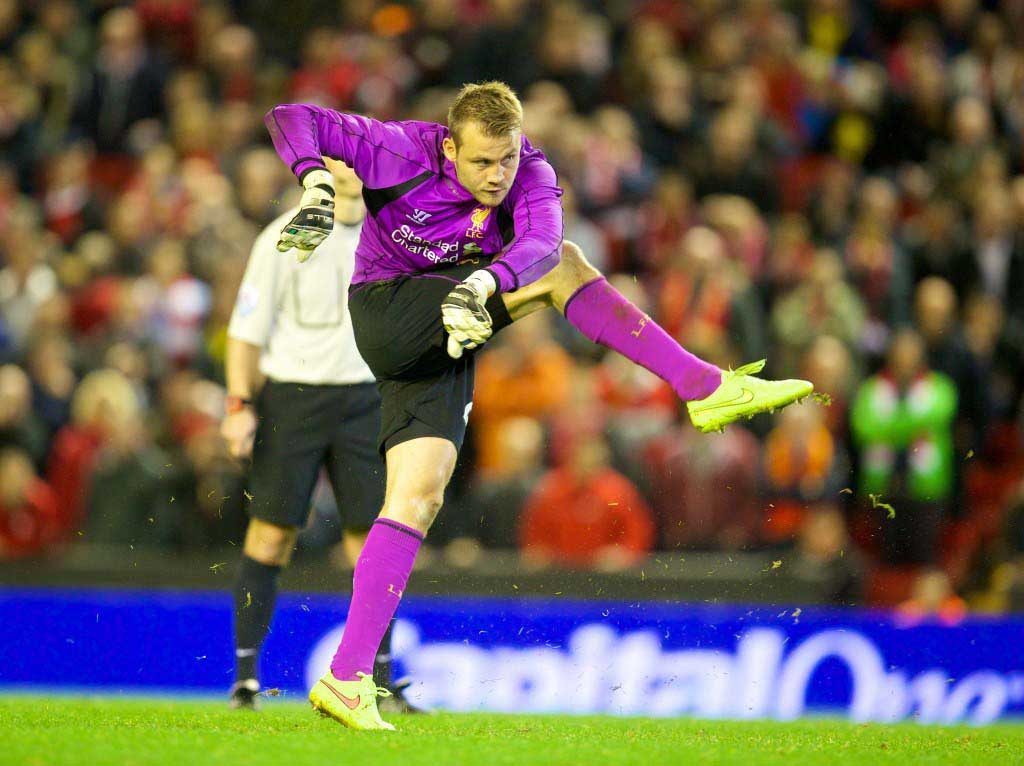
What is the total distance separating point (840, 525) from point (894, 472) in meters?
0.60

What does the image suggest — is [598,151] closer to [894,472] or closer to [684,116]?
[684,116]

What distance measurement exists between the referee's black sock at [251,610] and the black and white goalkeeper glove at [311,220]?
2229 mm

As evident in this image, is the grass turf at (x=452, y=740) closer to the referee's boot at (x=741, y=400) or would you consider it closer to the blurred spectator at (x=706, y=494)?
the referee's boot at (x=741, y=400)

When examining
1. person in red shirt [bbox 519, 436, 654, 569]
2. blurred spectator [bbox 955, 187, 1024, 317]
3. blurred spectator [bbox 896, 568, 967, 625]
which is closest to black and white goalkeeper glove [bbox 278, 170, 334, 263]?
person in red shirt [bbox 519, 436, 654, 569]

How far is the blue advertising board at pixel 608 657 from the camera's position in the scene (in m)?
9.59

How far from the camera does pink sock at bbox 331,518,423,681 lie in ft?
19.9

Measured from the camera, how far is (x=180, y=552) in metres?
10.5

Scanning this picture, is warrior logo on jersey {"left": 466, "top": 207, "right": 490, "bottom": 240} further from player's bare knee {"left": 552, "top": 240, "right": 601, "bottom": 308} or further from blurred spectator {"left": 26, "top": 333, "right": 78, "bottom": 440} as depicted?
blurred spectator {"left": 26, "top": 333, "right": 78, "bottom": 440}

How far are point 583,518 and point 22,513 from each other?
3.97 metres

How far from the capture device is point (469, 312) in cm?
581

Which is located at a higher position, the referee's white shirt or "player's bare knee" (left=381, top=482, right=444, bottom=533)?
the referee's white shirt

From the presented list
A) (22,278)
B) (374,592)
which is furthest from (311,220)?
(22,278)

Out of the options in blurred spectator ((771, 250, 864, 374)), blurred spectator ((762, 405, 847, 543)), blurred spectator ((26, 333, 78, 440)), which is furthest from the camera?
blurred spectator ((26, 333, 78, 440))

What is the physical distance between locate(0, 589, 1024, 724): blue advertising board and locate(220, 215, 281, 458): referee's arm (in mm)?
2218
